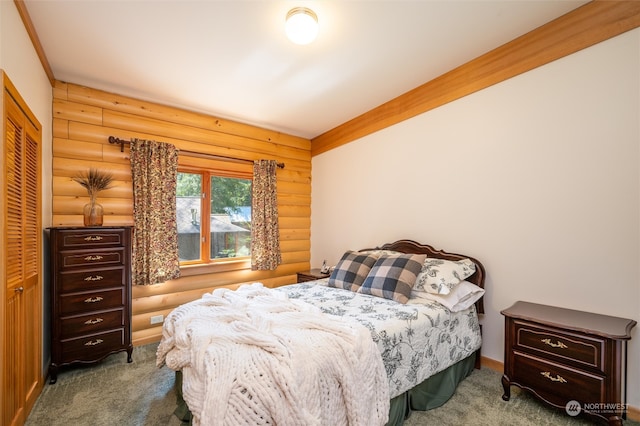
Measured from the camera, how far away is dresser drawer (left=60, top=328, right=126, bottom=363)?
2.43m

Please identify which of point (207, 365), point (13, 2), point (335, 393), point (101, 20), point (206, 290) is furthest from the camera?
point (206, 290)

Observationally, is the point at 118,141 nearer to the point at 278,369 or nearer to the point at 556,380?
the point at 278,369

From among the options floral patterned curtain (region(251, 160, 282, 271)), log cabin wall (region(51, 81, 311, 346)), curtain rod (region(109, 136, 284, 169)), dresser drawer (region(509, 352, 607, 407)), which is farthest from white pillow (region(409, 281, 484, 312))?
curtain rod (region(109, 136, 284, 169))

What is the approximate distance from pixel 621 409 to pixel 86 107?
475cm

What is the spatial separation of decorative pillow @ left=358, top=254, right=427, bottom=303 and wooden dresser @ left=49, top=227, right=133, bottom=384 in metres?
2.22

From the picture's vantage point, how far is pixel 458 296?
235cm

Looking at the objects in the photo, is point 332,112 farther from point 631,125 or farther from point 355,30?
point 631,125

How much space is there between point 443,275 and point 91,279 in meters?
3.03

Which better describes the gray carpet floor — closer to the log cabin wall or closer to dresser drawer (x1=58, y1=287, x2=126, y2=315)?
dresser drawer (x1=58, y1=287, x2=126, y2=315)

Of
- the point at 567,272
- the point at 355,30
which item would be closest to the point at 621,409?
the point at 567,272

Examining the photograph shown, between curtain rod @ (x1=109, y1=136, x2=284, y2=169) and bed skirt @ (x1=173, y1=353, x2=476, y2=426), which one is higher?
curtain rod @ (x1=109, y1=136, x2=284, y2=169)

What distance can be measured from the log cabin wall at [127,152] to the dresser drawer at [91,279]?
498mm

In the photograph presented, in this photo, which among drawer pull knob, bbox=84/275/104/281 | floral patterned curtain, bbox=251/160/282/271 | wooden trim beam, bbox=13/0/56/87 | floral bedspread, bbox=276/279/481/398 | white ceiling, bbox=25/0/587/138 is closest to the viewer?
floral bedspread, bbox=276/279/481/398

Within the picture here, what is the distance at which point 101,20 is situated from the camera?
6.77 ft
